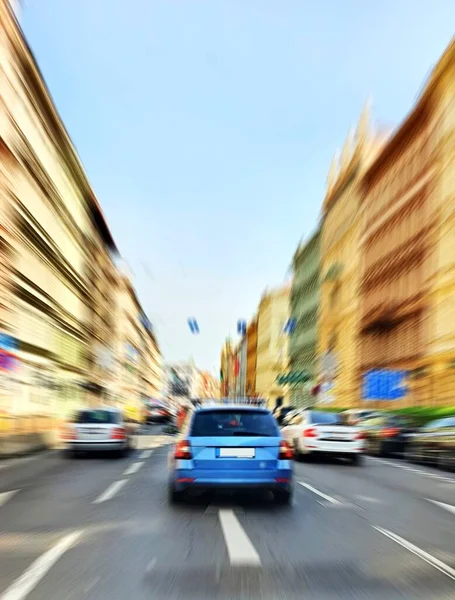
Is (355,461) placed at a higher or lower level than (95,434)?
lower

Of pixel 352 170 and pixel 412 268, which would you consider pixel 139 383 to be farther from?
pixel 412 268

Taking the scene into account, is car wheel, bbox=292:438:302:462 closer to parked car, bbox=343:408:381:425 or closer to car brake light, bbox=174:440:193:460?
parked car, bbox=343:408:381:425

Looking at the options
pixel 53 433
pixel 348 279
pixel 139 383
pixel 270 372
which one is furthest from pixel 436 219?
pixel 139 383

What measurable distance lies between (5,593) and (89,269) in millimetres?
47431

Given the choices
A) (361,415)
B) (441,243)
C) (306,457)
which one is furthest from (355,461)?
(441,243)

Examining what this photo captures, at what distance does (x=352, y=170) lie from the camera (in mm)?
A: 63625

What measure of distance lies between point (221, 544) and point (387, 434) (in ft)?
57.9

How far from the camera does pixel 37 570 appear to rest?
5.46 meters

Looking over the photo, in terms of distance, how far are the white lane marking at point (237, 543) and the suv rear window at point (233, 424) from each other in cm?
110

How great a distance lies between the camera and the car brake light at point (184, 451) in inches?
356

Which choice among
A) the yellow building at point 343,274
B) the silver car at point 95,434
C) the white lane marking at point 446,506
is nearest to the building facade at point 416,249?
the yellow building at point 343,274

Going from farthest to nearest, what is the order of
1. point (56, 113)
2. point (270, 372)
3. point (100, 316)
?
point (270, 372) → point (100, 316) → point (56, 113)

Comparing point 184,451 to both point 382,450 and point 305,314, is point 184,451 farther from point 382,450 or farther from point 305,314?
point 305,314

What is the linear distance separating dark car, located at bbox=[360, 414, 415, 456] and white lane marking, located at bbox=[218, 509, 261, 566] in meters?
15.2
